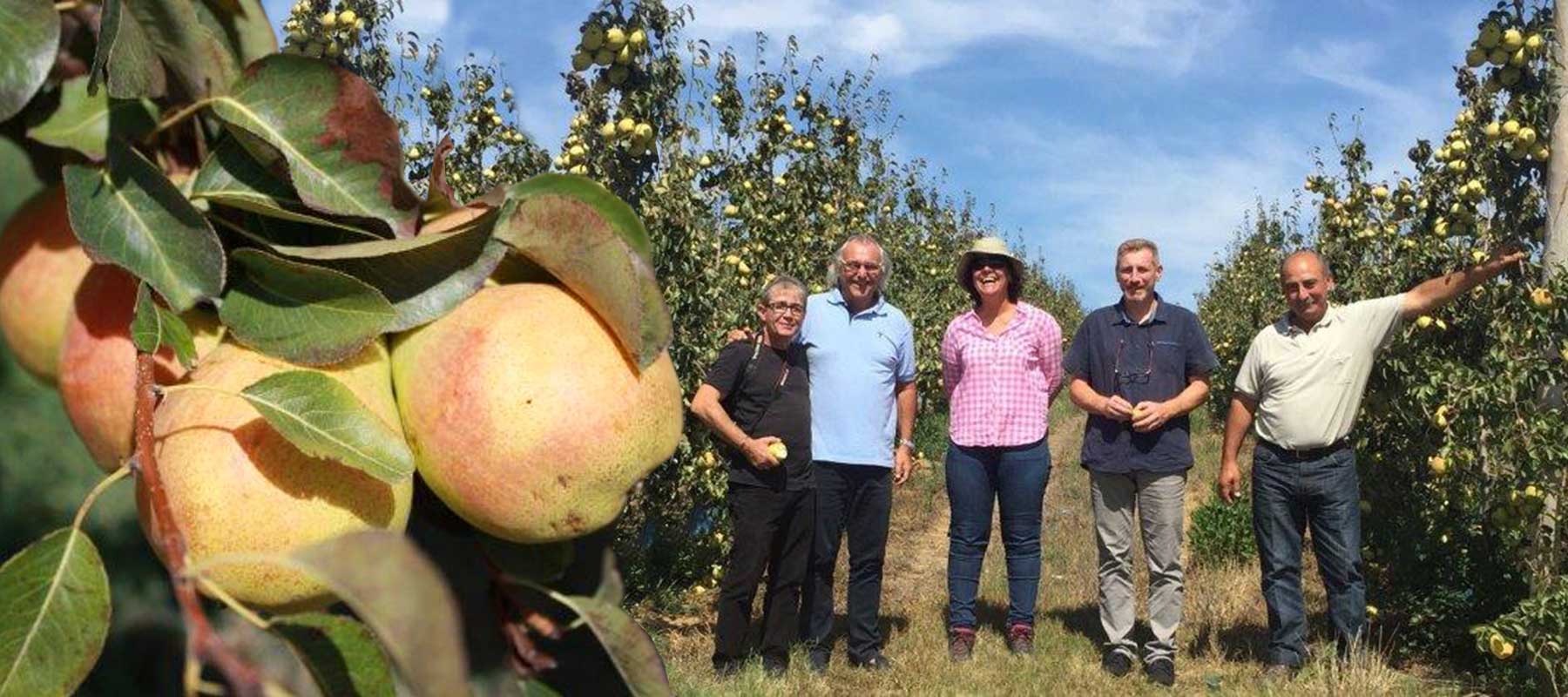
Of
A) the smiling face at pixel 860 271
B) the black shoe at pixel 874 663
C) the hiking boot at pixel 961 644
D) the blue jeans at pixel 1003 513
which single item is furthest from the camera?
the hiking boot at pixel 961 644

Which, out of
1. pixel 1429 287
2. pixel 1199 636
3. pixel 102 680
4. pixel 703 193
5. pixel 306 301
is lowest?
pixel 1199 636

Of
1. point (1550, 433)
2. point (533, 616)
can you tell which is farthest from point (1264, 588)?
point (533, 616)

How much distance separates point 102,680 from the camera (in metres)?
0.41

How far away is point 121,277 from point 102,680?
0.43 ft

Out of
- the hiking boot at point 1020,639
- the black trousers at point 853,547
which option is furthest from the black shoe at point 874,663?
the hiking boot at point 1020,639

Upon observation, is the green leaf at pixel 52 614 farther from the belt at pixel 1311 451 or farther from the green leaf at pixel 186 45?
the belt at pixel 1311 451

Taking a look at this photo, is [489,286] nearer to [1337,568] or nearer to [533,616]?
[533,616]

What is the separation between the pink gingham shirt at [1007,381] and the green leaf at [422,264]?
5.25 meters

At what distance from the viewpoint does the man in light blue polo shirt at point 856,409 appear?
5500mm

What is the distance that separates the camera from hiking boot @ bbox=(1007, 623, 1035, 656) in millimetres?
6145

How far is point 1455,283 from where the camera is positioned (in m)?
5.32

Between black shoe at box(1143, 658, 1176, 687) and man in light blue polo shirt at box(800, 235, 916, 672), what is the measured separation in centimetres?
120

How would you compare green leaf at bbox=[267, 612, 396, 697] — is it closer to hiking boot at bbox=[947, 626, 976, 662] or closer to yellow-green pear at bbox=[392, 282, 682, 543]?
yellow-green pear at bbox=[392, 282, 682, 543]

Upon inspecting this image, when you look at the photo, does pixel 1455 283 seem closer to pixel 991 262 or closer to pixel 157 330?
pixel 991 262
